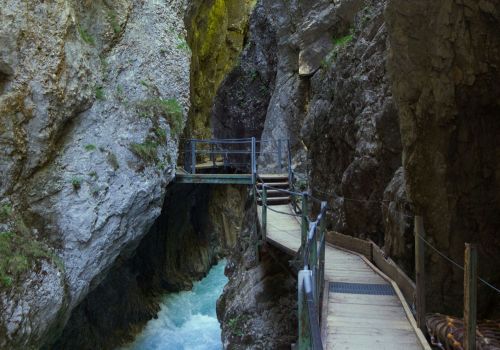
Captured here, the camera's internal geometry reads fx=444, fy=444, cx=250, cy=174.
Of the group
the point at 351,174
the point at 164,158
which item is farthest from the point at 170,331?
the point at 351,174

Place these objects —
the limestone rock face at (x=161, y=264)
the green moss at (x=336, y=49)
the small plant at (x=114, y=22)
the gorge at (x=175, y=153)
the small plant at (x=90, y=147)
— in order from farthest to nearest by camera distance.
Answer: the limestone rock face at (x=161, y=264) < the green moss at (x=336, y=49) < the small plant at (x=114, y=22) < the small plant at (x=90, y=147) < the gorge at (x=175, y=153)

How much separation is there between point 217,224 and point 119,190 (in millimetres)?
12711

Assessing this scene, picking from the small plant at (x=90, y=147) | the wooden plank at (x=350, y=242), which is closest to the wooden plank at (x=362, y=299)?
the wooden plank at (x=350, y=242)

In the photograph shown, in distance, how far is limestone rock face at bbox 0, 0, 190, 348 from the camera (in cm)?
715

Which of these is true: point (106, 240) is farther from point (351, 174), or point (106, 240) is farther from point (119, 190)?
point (351, 174)

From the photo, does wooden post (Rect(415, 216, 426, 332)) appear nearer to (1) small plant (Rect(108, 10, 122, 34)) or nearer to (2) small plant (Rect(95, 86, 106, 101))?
(2) small plant (Rect(95, 86, 106, 101))

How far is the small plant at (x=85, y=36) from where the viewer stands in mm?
9351

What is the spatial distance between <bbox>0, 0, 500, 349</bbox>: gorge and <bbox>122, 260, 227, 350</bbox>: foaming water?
1.17 ft

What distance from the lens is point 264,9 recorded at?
2023 cm

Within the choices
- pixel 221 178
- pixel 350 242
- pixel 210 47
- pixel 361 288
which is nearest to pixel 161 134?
pixel 221 178

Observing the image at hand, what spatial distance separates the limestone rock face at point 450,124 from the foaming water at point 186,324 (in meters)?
7.63

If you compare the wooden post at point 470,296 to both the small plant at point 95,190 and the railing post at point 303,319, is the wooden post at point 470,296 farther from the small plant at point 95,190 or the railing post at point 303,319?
the small plant at point 95,190

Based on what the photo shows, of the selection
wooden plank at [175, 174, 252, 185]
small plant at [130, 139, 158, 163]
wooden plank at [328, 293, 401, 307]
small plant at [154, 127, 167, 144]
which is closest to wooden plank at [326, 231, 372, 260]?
wooden plank at [328, 293, 401, 307]

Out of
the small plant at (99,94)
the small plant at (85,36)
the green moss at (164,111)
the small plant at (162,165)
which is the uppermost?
the small plant at (85,36)
